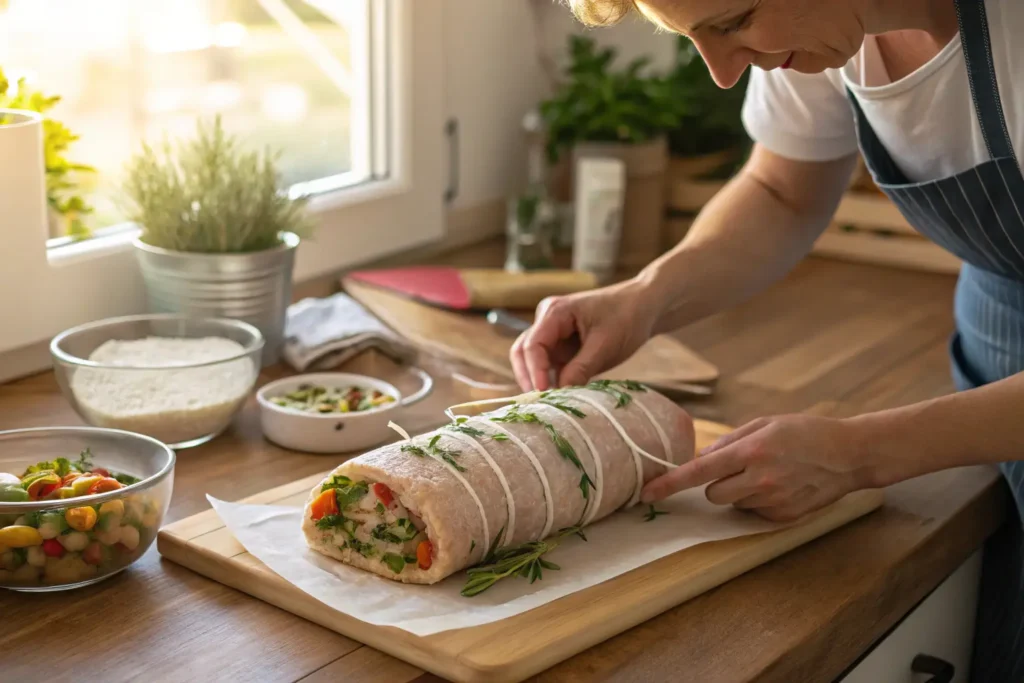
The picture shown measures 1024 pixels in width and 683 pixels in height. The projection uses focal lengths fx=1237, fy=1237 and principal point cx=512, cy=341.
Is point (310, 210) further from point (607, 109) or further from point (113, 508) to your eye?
point (113, 508)

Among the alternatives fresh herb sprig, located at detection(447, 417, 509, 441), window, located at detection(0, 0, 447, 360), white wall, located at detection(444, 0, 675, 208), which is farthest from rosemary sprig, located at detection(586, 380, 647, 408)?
→ white wall, located at detection(444, 0, 675, 208)

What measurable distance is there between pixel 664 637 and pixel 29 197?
0.91 metres

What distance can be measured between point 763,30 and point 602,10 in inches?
6.2

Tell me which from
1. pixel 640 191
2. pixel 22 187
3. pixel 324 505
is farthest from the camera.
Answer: pixel 640 191

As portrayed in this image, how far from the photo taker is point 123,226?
1685 millimetres

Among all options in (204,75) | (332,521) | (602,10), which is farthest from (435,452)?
(204,75)

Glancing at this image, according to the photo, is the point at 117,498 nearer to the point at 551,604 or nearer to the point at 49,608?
the point at 49,608

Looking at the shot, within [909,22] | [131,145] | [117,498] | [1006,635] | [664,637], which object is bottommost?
[1006,635]

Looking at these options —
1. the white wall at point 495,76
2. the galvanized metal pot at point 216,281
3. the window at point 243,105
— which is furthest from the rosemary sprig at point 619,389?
the white wall at point 495,76

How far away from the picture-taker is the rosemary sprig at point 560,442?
115 cm

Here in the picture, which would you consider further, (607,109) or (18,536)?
(607,109)

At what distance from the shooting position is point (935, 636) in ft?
4.47

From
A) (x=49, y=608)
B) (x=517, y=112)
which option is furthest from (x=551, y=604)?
(x=517, y=112)

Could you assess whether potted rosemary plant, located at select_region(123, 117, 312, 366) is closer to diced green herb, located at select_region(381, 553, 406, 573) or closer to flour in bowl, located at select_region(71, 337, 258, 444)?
flour in bowl, located at select_region(71, 337, 258, 444)
